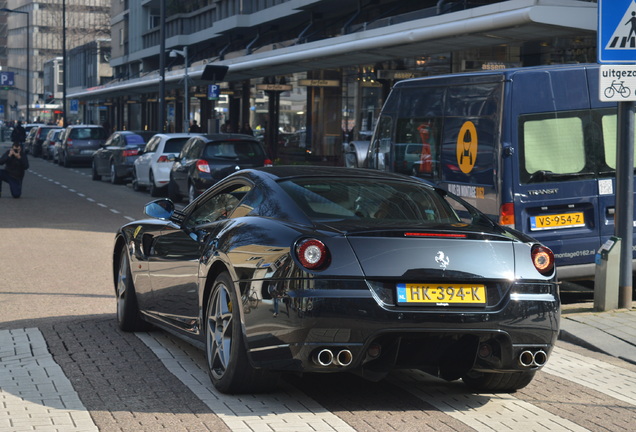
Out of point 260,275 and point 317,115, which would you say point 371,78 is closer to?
point 317,115

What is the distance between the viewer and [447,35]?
22.5 meters

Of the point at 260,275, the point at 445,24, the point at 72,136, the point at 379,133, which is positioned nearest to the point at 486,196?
the point at 379,133

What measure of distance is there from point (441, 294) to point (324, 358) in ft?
2.20

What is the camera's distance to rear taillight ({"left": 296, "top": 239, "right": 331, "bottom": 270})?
5805 mm

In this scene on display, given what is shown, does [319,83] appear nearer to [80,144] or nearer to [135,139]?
[135,139]

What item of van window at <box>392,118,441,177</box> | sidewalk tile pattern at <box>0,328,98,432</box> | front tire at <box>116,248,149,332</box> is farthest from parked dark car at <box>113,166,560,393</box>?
van window at <box>392,118,441,177</box>

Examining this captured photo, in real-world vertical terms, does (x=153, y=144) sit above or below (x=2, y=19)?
below

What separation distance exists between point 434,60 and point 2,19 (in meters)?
180

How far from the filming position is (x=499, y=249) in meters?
6.08

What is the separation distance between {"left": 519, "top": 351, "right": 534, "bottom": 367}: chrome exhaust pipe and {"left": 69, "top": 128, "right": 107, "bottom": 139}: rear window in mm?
41255

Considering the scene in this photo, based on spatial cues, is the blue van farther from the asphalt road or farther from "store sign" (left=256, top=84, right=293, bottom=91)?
"store sign" (left=256, top=84, right=293, bottom=91)

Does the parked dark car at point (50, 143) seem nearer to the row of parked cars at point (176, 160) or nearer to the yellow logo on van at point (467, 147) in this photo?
the row of parked cars at point (176, 160)

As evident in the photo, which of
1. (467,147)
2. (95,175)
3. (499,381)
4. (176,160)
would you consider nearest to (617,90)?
(467,147)

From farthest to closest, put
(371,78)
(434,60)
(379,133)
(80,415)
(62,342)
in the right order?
(371,78), (434,60), (379,133), (62,342), (80,415)
